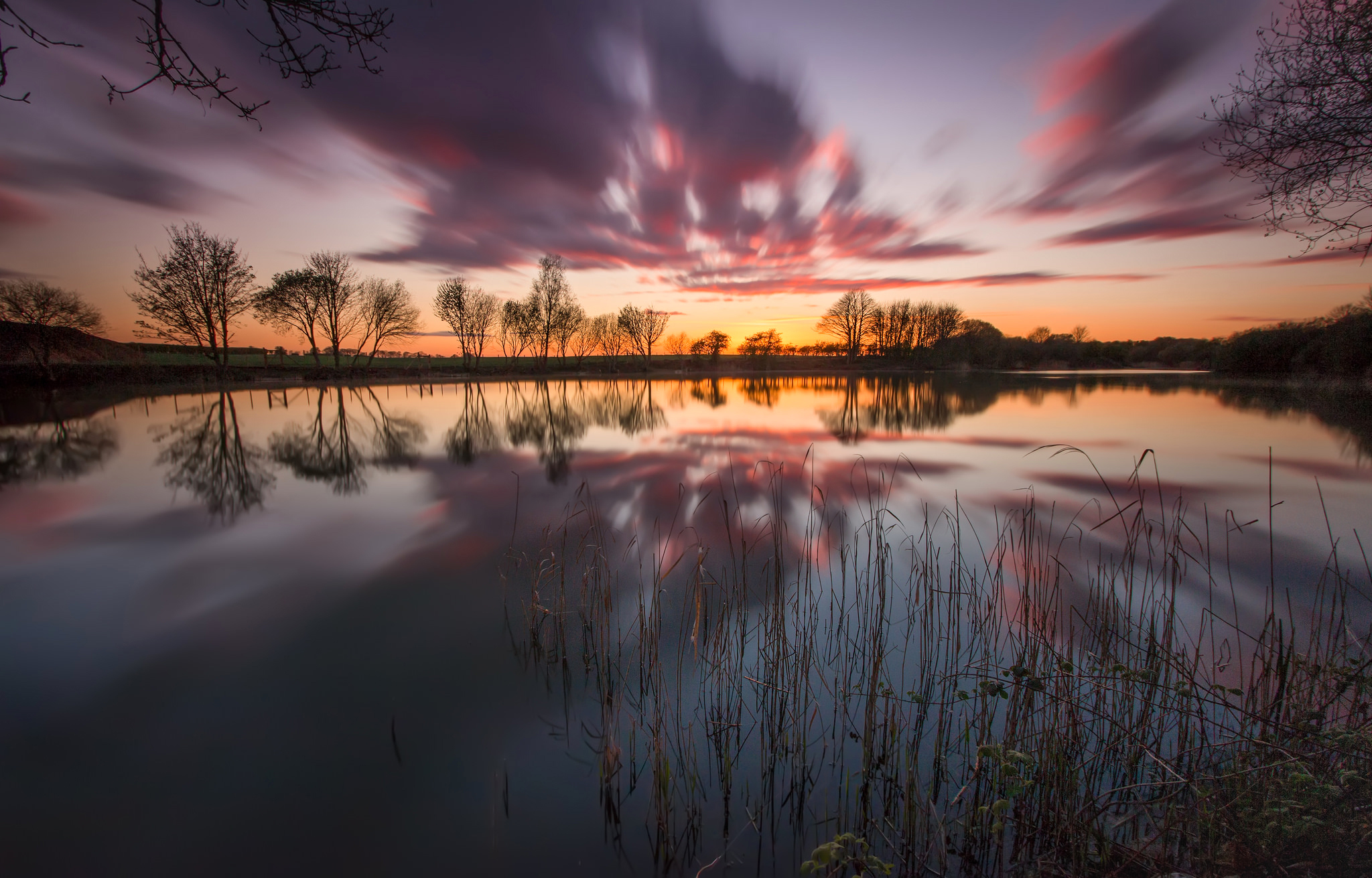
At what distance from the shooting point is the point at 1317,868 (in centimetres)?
182

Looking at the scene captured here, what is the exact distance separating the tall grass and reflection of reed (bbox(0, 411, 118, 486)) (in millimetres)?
13386

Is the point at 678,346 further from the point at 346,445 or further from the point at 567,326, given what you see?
the point at 346,445

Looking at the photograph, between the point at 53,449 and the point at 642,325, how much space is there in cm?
6025

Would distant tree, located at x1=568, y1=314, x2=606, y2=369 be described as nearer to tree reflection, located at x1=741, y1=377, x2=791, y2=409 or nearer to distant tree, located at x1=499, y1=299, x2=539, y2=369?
distant tree, located at x1=499, y1=299, x2=539, y2=369

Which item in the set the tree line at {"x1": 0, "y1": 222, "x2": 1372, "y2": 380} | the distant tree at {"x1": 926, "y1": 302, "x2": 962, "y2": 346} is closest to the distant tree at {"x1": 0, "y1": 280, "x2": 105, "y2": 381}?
the tree line at {"x1": 0, "y1": 222, "x2": 1372, "y2": 380}

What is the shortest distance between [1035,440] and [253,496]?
18.8 meters

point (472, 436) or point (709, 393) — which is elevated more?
point (709, 393)

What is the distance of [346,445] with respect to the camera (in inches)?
552

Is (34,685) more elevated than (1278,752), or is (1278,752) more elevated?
(1278,752)

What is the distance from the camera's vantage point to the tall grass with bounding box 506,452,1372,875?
85.8 inches

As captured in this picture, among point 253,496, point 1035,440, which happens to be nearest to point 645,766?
point 253,496

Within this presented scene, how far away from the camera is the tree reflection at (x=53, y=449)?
10657 millimetres

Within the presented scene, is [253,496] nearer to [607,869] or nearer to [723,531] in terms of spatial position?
[723,531]

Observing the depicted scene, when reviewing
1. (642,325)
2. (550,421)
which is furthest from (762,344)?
(550,421)
